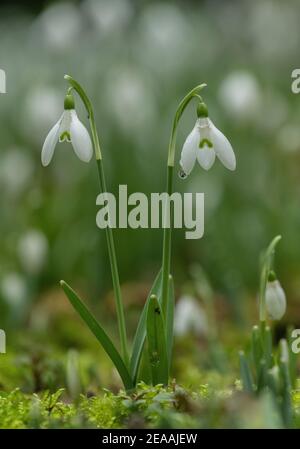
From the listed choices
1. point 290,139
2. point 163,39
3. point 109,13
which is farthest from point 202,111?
point 163,39

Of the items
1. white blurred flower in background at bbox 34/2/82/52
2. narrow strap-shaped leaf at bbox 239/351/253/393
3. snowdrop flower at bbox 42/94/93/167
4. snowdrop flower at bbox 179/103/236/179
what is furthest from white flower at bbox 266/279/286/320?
white blurred flower in background at bbox 34/2/82/52

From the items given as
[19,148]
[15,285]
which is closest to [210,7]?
[19,148]

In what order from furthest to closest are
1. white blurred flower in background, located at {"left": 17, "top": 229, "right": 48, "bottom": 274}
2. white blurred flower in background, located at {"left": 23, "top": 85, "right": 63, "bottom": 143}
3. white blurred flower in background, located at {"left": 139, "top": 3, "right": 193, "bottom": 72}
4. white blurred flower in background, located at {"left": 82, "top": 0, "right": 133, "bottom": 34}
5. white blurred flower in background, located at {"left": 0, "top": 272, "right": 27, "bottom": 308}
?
white blurred flower in background, located at {"left": 139, "top": 3, "right": 193, "bottom": 72}
white blurred flower in background, located at {"left": 82, "top": 0, "right": 133, "bottom": 34}
white blurred flower in background, located at {"left": 23, "top": 85, "right": 63, "bottom": 143}
white blurred flower in background, located at {"left": 17, "top": 229, "right": 48, "bottom": 274}
white blurred flower in background, located at {"left": 0, "top": 272, "right": 27, "bottom": 308}

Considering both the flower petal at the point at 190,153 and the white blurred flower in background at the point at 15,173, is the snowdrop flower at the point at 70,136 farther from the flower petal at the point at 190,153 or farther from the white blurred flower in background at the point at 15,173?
the white blurred flower in background at the point at 15,173

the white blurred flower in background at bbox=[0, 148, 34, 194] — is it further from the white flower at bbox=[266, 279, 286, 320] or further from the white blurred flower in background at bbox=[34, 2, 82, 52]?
the white flower at bbox=[266, 279, 286, 320]

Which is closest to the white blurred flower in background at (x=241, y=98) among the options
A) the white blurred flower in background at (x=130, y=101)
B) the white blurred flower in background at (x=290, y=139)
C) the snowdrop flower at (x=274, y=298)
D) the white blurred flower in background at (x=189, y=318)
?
the white blurred flower in background at (x=290, y=139)

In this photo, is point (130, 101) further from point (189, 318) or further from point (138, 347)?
point (138, 347)
